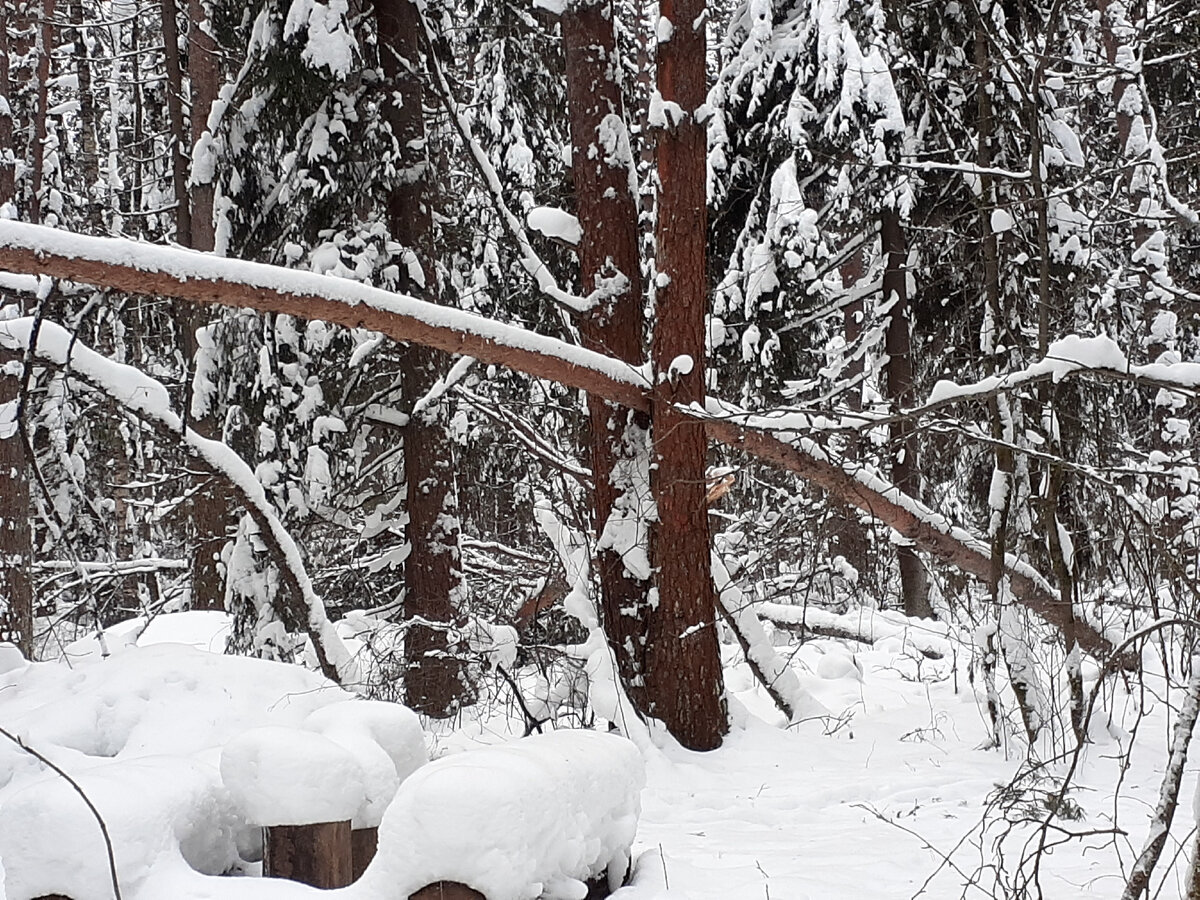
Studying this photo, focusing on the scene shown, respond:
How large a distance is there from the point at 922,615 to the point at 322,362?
25.8 feet

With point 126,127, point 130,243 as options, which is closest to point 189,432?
point 130,243

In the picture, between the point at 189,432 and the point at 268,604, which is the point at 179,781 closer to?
the point at 189,432

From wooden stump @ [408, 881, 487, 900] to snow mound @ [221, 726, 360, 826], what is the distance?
1.76 feet

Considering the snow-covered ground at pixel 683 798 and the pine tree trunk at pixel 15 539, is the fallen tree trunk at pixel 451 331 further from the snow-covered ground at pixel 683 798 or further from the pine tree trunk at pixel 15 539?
the pine tree trunk at pixel 15 539

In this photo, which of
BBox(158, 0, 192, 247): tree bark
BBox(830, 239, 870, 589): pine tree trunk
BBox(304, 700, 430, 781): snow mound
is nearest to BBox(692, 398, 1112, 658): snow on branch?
BBox(830, 239, 870, 589): pine tree trunk

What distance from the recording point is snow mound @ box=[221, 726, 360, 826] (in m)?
3.14

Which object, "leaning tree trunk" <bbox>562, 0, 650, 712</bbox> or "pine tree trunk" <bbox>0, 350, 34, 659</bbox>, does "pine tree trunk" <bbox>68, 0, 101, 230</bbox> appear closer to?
"pine tree trunk" <bbox>0, 350, 34, 659</bbox>

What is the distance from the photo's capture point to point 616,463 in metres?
6.53

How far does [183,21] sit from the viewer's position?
1175 centimetres

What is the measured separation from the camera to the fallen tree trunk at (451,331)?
4.23m

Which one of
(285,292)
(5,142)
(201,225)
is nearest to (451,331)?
(285,292)

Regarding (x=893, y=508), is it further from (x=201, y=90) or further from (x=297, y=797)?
(x=201, y=90)

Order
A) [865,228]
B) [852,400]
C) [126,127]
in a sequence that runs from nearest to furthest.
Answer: [865,228] < [852,400] < [126,127]

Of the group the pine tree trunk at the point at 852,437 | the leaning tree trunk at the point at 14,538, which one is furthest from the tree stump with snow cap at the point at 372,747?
the leaning tree trunk at the point at 14,538
